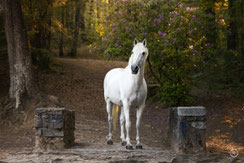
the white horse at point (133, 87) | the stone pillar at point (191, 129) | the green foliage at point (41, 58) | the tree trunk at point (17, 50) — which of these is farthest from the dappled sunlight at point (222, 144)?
the green foliage at point (41, 58)

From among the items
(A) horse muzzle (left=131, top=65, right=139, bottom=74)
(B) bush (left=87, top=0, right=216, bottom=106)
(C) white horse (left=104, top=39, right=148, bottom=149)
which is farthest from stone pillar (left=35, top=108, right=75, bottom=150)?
(B) bush (left=87, top=0, right=216, bottom=106)

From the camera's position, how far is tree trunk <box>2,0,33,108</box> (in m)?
10.8

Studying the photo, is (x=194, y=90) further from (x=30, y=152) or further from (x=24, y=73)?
(x=30, y=152)

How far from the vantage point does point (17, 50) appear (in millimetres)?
10789

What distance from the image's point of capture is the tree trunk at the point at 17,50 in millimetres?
10758

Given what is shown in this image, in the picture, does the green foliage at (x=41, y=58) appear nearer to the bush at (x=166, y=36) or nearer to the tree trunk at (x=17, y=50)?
the bush at (x=166, y=36)

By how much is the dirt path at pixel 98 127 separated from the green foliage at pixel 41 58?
0.68m

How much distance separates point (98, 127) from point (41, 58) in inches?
314

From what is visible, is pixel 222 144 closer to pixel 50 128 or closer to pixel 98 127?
pixel 98 127

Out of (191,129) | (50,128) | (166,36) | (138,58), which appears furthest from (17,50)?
(191,129)

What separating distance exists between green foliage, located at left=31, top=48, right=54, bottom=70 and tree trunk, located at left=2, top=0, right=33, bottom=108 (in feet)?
18.6

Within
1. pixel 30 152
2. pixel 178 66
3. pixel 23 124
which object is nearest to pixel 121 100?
pixel 30 152

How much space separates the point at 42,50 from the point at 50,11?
320 centimetres

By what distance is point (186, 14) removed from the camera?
38.1ft
